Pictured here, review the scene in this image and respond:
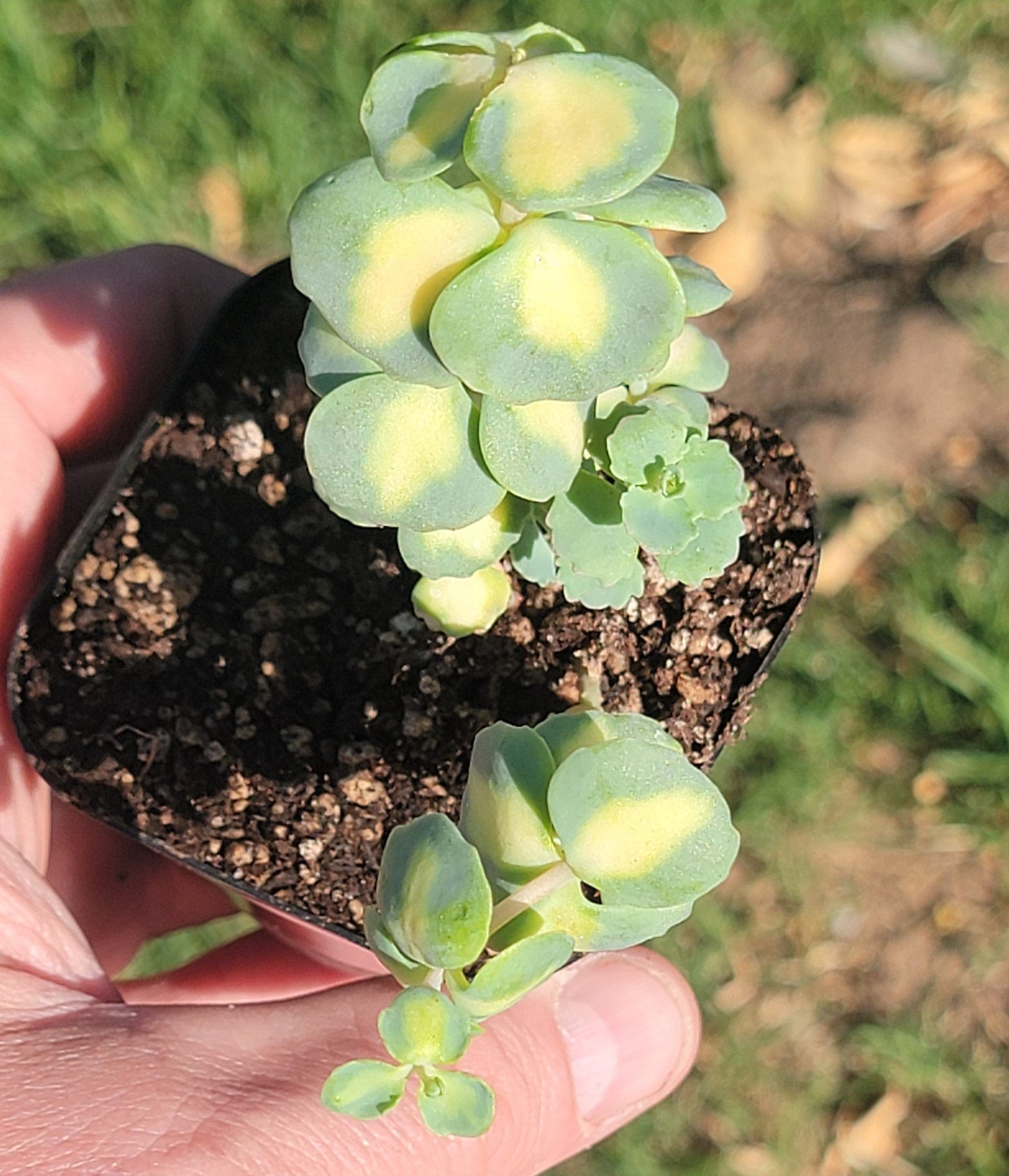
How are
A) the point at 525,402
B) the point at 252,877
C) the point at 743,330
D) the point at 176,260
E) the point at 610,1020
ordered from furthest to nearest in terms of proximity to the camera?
1. the point at 743,330
2. the point at 176,260
3. the point at 610,1020
4. the point at 252,877
5. the point at 525,402

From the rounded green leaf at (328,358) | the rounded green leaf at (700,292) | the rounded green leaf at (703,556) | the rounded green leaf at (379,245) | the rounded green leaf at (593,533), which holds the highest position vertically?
the rounded green leaf at (379,245)

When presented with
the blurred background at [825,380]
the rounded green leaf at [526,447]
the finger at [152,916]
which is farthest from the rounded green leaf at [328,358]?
the blurred background at [825,380]

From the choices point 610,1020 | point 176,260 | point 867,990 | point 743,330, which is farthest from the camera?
point 743,330

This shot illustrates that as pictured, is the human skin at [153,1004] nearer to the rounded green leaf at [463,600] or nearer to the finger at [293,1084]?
the finger at [293,1084]

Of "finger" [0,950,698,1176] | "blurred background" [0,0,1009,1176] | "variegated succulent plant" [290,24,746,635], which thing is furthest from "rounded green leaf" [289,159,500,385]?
"blurred background" [0,0,1009,1176]

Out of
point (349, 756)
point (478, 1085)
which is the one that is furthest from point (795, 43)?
point (478, 1085)

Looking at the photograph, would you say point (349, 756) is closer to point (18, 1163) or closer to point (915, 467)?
point (18, 1163)

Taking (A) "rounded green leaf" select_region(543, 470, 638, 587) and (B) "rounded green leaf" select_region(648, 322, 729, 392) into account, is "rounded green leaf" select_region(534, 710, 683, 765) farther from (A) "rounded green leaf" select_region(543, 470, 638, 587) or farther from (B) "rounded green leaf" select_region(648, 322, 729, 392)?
(B) "rounded green leaf" select_region(648, 322, 729, 392)

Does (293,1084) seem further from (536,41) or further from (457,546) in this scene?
(536,41)
